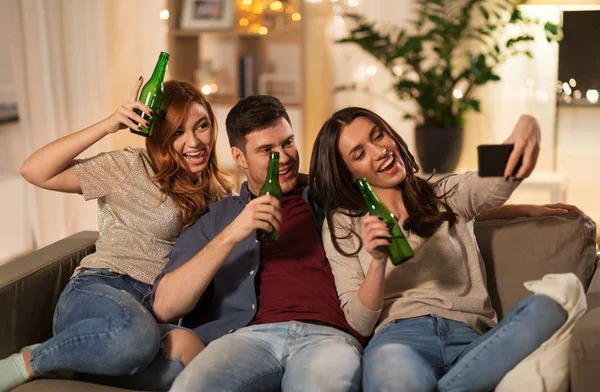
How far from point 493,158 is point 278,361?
704 millimetres

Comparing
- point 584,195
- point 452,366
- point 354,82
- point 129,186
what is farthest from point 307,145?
point 452,366

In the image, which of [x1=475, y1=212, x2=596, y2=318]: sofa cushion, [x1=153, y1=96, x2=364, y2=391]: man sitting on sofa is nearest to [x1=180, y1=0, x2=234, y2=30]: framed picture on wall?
[x1=153, y1=96, x2=364, y2=391]: man sitting on sofa

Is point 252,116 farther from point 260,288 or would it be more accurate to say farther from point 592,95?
point 592,95

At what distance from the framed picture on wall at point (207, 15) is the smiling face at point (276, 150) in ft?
10.8

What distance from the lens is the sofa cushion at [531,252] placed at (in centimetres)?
225

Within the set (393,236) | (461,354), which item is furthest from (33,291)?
(461,354)

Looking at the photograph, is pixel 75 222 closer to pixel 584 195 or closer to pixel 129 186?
pixel 129 186

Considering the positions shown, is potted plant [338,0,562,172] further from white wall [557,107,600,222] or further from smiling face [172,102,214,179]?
smiling face [172,102,214,179]

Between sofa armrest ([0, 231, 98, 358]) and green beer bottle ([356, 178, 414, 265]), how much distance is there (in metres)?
0.97

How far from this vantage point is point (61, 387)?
2053 millimetres

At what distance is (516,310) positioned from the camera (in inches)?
72.4

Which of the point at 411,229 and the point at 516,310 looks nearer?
the point at 516,310

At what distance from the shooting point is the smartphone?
1.87 meters

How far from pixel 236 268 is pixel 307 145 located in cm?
317
